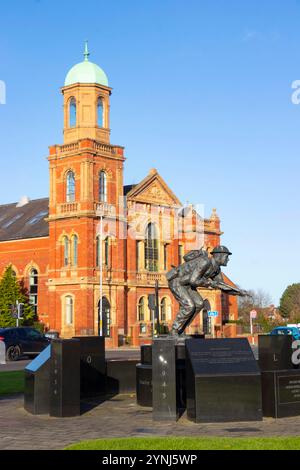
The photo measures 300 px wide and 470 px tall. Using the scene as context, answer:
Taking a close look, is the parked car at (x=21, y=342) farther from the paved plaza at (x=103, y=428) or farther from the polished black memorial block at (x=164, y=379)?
the polished black memorial block at (x=164, y=379)

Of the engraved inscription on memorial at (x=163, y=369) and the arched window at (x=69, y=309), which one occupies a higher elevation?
the arched window at (x=69, y=309)

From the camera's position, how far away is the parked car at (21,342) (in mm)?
32312

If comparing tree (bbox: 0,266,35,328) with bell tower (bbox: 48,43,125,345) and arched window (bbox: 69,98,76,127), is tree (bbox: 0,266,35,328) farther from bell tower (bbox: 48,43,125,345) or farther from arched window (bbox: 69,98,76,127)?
arched window (bbox: 69,98,76,127)

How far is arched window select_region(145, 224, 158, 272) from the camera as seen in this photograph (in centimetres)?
6191

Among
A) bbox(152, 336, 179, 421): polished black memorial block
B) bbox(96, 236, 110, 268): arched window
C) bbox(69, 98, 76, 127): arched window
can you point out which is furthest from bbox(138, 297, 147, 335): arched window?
bbox(152, 336, 179, 421): polished black memorial block

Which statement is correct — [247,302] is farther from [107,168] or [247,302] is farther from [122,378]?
[122,378]

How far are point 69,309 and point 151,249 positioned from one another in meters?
10.3

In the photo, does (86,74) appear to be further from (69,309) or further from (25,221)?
(69,309)

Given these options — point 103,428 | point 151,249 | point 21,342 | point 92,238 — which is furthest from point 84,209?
point 103,428

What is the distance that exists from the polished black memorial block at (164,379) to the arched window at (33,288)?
48.7 m

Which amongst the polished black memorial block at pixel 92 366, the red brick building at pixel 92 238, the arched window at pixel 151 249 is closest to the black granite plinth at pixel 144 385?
the polished black memorial block at pixel 92 366

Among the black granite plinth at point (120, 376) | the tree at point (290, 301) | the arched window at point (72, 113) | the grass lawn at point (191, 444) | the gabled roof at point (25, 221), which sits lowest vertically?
the grass lawn at point (191, 444)

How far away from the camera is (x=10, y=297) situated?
58.3 metres
